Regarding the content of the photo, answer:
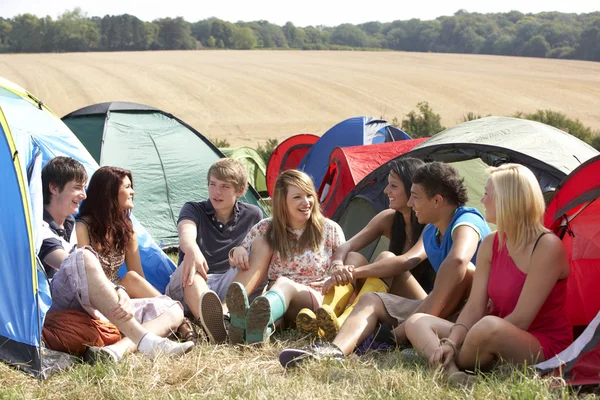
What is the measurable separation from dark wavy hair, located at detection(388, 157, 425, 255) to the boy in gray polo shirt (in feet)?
3.58

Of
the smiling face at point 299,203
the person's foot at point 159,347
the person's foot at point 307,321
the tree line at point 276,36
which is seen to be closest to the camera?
the person's foot at point 159,347

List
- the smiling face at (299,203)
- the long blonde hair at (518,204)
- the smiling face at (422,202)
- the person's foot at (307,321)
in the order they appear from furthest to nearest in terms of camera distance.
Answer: the smiling face at (299,203) < the smiling face at (422,202) < the person's foot at (307,321) < the long blonde hair at (518,204)

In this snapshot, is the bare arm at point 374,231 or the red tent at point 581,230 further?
the bare arm at point 374,231

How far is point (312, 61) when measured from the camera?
41406mm

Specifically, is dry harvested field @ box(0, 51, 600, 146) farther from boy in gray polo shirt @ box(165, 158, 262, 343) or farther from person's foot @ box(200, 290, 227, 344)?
person's foot @ box(200, 290, 227, 344)

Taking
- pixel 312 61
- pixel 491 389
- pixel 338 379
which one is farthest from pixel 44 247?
pixel 312 61

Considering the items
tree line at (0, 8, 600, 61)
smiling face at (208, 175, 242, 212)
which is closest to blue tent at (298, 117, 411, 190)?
smiling face at (208, 175, 242, 212)

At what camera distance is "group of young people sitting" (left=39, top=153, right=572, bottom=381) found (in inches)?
140

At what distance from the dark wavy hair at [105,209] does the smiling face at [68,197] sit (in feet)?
0.45

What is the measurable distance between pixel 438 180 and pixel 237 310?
1.41 m

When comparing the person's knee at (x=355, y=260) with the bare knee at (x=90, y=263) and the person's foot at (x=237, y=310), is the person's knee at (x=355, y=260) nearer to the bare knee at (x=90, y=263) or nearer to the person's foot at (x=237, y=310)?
the person's foot at (x=237, y=310)

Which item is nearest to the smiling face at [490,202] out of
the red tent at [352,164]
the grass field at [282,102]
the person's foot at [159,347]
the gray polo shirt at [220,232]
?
the grass field at [282,102]

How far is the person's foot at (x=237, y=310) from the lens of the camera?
13.8 feet

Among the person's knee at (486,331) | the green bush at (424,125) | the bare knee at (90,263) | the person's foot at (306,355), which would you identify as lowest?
the green bush at (424,125)
